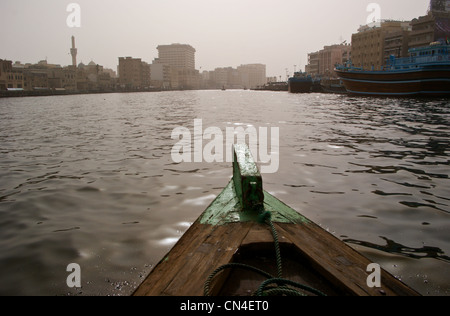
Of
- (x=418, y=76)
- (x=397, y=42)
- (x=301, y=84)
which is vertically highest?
(x=397, y=42)

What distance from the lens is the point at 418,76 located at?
1405 inches

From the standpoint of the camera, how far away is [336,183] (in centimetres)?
654

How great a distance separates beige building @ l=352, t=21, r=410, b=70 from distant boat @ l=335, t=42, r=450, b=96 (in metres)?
43.2

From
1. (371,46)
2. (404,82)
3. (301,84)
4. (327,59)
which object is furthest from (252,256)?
(327,59)

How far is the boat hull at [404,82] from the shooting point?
115 feet

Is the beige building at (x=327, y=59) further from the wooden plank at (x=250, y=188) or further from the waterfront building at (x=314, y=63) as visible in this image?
the wooden plank at (x=250, y=188)

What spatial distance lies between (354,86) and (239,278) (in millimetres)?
47205

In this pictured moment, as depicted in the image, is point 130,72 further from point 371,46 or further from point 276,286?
point 276,286

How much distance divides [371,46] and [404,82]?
55.2 m

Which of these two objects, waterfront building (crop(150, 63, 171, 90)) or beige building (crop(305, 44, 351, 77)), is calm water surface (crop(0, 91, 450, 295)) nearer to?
beige building (crop(305, 44, 351, 77))

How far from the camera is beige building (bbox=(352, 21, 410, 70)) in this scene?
268ft
